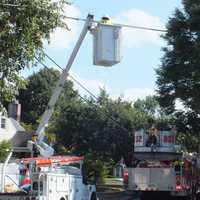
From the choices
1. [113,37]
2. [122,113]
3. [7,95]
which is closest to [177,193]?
[113,37]

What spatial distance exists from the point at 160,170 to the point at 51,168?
7274 millimetres

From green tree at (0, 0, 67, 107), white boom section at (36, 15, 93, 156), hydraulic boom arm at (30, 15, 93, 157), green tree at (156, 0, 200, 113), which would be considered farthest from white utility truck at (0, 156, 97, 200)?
green tree at (156, 0, 200, 113)

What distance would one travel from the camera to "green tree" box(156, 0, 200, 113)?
33.6 m

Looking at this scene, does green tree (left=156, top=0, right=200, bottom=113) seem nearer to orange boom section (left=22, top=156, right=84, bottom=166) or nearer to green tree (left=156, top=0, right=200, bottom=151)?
green tree (left=156, top=0, right=200, bottom=151)

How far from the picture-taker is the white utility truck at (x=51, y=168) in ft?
48.7

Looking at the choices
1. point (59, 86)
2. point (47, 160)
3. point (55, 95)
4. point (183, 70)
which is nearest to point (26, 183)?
point (47, 160)

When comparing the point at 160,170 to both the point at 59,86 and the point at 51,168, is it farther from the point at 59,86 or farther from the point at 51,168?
the point at 59,86

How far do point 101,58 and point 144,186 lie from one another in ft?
36.4

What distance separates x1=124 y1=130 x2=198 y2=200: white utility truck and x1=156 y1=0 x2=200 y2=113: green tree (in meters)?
8.44

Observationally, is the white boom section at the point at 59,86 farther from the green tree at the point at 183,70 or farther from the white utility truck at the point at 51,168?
the green tree at the point at 183,70

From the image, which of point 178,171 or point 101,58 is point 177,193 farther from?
point 101,58

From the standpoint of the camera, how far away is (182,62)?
34.6 m

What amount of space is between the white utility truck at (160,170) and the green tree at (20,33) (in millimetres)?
12352

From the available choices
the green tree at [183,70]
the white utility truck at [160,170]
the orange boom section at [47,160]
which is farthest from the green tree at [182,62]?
the orange boom section at [47,160]
